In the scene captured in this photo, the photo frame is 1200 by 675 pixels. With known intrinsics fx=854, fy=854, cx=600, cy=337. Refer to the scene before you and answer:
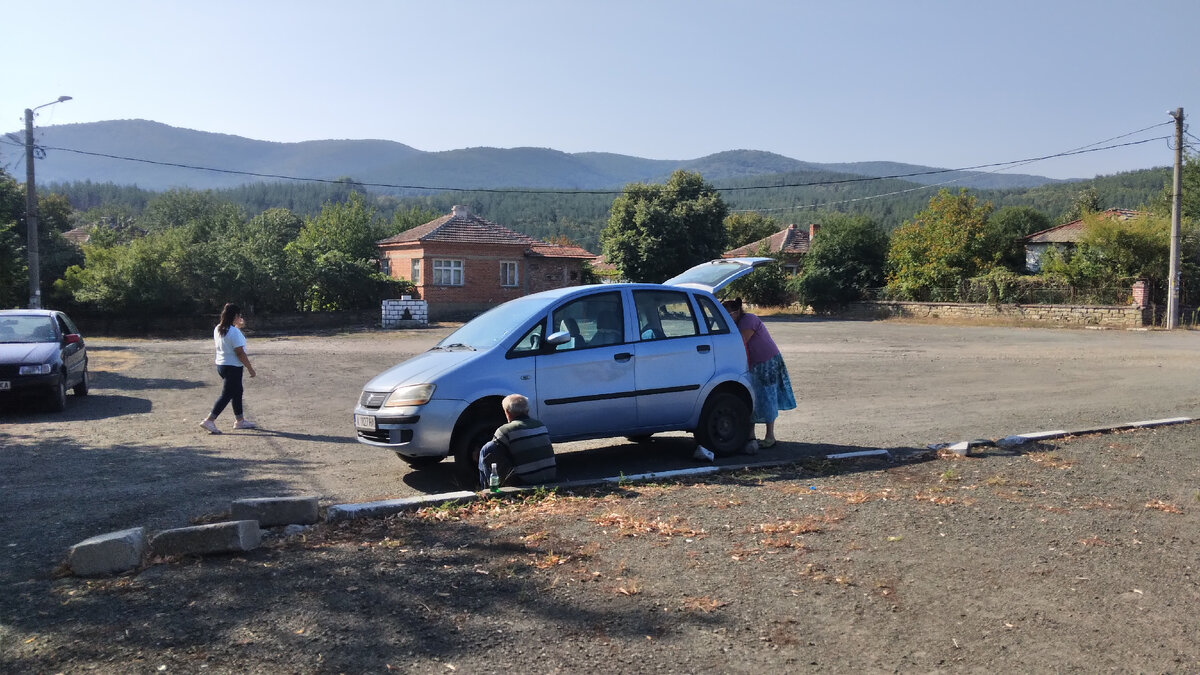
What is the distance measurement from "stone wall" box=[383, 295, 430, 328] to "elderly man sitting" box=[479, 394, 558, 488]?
34.1m

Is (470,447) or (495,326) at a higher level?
(495,326)

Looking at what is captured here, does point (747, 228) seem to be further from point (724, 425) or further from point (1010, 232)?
point (724, 425)

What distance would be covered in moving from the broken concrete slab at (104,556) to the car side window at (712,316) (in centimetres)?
579

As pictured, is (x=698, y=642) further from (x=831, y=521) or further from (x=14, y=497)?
(x=14, y=497)

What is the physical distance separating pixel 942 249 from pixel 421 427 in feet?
146

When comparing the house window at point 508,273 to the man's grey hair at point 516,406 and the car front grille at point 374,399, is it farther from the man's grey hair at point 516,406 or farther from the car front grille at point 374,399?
the man's grey hair at point 516,406

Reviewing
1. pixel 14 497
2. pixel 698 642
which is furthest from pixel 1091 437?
pixel 14 497

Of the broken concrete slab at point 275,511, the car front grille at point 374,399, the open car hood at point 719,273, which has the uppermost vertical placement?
the open car hood at point 719,273

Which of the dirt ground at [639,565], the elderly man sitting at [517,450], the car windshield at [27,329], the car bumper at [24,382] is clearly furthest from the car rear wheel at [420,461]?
the car windshield at [27,329]

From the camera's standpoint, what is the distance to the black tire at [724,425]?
352 inches

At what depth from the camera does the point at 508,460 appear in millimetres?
7156

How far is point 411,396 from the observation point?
24.9 feet

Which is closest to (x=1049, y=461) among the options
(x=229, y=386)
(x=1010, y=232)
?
(x=229, y=386)

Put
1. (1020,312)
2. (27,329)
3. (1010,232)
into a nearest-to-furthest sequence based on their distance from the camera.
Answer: (27,329), (1020,312), (1010,232)
